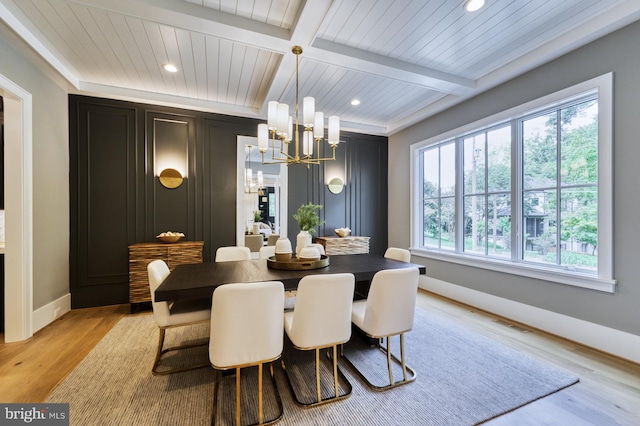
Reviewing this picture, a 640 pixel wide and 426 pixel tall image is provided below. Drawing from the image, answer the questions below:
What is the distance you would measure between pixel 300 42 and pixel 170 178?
2.72 meters

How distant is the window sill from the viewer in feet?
7.93

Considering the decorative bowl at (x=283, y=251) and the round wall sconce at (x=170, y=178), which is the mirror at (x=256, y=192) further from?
the decorative bowl at (x=283, y=251)

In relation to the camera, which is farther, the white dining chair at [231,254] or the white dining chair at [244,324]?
the white dining chair at [231,254]

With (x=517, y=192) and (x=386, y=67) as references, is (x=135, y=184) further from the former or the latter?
(x=517, y=192)

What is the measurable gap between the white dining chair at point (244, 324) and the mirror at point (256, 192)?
9.36 feet

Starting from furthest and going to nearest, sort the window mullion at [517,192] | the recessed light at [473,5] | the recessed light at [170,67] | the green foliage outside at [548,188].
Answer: the window mullion at [517,192] < the recessed light at [170,67] < the green foliage outside at [548,188] < the recessed light at [473,5]

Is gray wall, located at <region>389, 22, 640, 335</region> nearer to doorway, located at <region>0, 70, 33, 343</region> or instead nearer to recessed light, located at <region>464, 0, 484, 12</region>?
recessed light, located at <region>464, 0, 484, 12</region>

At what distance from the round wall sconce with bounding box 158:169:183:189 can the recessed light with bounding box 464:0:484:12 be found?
3.91m

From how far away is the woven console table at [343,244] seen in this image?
4441mm

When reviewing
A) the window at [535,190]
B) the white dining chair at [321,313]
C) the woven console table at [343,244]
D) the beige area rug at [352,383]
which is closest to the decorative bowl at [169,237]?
the beige area rug at [352,383]

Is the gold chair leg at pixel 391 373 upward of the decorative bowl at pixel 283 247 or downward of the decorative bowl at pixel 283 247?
downward

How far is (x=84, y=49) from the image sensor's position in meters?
2.68

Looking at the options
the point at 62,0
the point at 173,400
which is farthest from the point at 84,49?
the point at 173,400

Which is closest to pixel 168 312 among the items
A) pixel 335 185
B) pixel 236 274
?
pixel 236 274
